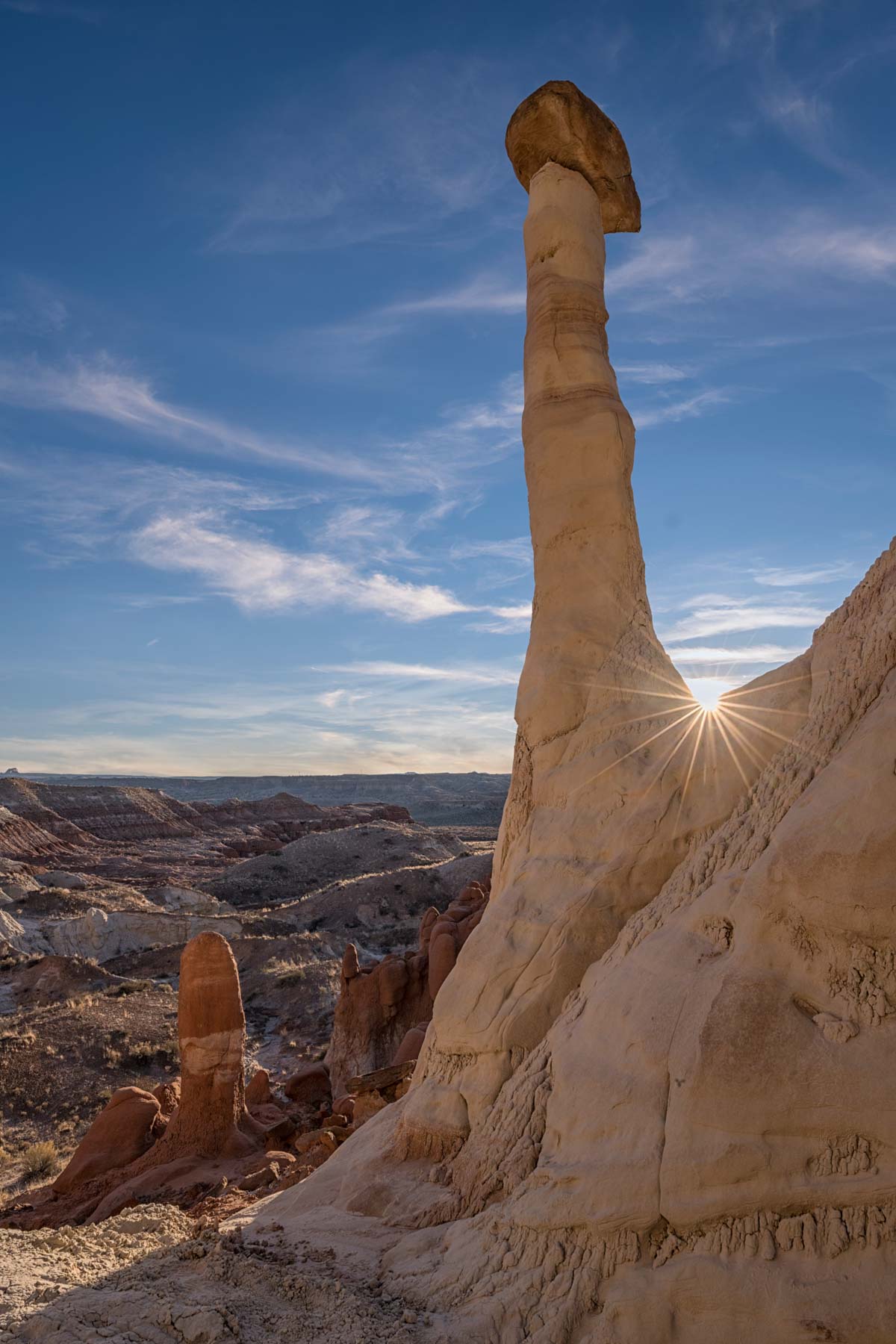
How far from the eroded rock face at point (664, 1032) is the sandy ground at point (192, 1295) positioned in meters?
0.40

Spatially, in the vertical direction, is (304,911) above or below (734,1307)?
below

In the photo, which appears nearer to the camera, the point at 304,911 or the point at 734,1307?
the point at 734,1307

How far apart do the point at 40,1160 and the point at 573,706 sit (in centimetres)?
1266


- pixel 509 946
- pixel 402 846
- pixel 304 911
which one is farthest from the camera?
pixel 402 846

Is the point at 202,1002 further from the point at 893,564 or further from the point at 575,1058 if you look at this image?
the point at 893,564

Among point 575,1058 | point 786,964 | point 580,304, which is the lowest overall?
point 575,1058

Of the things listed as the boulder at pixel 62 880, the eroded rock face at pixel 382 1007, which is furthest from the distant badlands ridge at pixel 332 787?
the eroded rock face at pixel 382 1007

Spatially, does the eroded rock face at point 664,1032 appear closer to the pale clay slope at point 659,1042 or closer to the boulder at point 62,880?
the pale clay slope at point 659,1042

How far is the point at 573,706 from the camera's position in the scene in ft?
24.6

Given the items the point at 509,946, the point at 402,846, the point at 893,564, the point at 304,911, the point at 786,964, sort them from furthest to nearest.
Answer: the point at 402,846, the point at 304,911, the point at 509,946, the point at 893,564, the point at 786,964

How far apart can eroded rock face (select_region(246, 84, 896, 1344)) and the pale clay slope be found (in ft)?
0.05

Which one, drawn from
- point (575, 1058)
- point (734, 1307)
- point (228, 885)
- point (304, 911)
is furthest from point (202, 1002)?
point (228, 885)

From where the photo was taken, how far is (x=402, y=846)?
4972 cm

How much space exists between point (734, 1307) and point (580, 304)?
803cm
